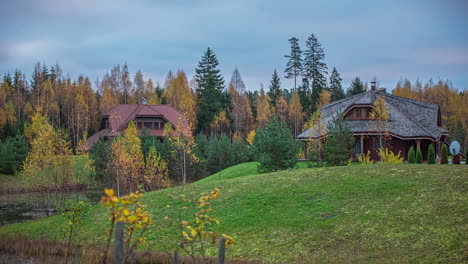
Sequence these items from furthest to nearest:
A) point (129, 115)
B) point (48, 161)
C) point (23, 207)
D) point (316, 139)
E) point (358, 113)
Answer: point (129, 115) < point (358, 113) < point (316, 139) < point (23, 207) < point (48, 161)

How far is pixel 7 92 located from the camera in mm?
66812

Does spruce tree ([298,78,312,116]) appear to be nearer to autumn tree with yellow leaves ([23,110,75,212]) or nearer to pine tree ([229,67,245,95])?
pine tree ([229,67,245,95])

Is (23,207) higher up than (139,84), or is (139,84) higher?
(139,84)

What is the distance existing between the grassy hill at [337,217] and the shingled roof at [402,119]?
1108 centimetres

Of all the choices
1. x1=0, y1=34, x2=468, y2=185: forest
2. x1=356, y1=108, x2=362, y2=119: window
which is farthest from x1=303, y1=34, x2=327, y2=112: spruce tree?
x1=356, y1=108, x2=362, y2=119: window

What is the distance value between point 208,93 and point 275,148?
4009 cm

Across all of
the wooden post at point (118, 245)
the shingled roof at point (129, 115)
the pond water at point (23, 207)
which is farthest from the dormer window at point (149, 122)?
the wooden post at point (118, 245)

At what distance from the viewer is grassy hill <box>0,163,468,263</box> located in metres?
13.0

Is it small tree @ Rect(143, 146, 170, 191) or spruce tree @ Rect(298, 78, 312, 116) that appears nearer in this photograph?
small tree @ Rect(143, 146, 170, 191)

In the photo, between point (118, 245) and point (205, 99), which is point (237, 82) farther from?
point (118, 245)

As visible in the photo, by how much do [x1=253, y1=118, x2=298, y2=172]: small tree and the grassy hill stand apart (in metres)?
4.77

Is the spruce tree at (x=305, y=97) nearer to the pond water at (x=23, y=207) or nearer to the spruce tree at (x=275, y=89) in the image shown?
the spruce tree at (x=275, y=89)

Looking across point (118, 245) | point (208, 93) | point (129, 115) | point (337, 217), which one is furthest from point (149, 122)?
point (118, 245)

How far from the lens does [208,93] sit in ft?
221
